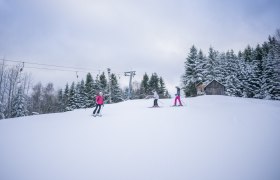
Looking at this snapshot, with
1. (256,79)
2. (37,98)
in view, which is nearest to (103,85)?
(37,98)

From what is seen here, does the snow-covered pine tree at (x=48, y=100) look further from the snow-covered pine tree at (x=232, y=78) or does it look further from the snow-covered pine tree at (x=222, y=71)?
the snow-covered pine tree at (x=232, y=78)

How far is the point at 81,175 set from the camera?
4016 millimetres

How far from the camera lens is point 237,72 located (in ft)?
138

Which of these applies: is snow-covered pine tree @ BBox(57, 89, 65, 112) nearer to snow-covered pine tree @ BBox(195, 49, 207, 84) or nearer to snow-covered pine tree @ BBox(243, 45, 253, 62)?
snow-covered pine tree @ BBox(195, 49, 207, 84)

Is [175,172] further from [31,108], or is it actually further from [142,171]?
[31,108]

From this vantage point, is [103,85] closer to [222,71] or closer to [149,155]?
[222,71]

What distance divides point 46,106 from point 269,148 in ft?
184

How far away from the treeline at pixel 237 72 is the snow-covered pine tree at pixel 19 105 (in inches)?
1669

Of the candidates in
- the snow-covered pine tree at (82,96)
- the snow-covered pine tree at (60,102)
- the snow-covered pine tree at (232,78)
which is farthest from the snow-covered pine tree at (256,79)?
the snow-covered pine tree at (60,102)

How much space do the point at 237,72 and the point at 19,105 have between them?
57.3m

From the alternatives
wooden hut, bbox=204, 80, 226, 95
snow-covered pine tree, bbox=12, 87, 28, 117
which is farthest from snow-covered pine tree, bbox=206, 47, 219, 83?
snow-covered pine tree, bbox=12, 87, 28, 117

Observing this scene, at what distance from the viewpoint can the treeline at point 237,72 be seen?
36156 millimetres

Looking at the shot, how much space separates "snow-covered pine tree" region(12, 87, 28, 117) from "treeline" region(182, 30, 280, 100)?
139ft

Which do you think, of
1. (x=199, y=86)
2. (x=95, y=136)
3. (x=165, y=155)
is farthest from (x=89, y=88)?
(x=165, y=155)
